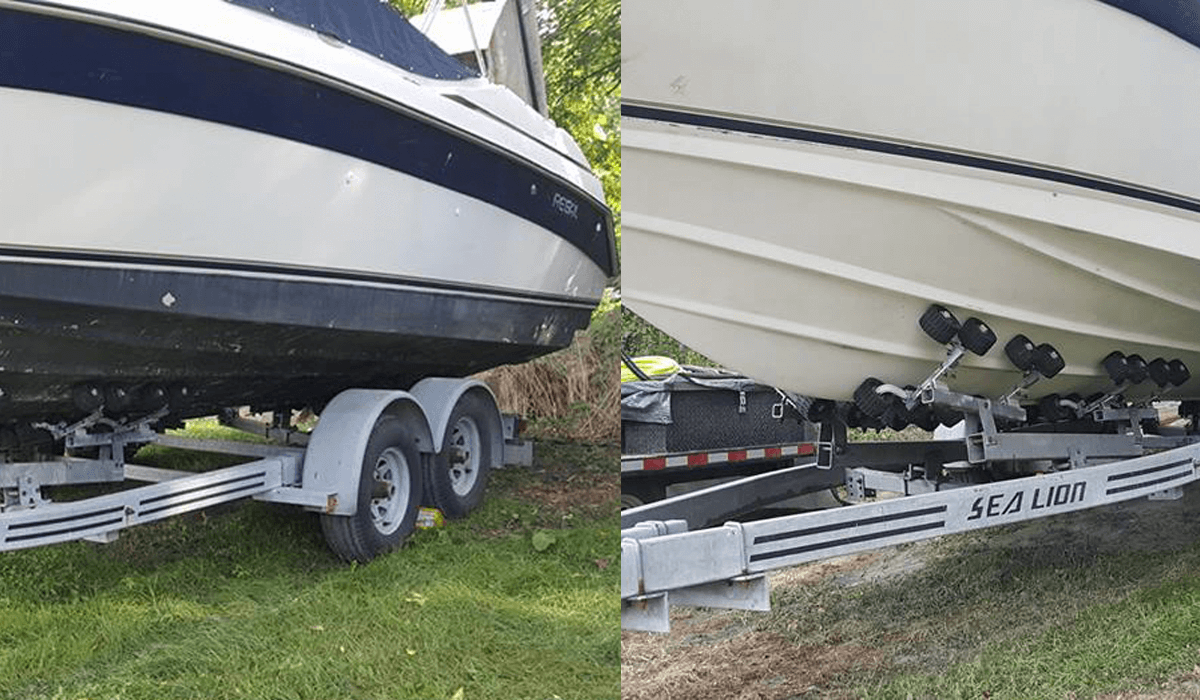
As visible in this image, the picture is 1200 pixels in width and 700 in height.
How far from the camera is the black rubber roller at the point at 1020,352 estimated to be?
9.12ft

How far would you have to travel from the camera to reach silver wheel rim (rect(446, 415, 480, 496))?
3.86m

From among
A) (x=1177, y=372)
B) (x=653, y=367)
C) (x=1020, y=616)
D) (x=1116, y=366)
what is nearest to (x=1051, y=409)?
(x=1116, y=366)

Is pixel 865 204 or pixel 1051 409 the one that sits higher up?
pixel 865 204

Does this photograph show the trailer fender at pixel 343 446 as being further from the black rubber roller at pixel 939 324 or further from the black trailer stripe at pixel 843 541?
the black rubber roller at pixel 939 324

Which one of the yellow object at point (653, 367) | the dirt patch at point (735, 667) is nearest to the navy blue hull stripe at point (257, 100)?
the yellow object at point (653, 367)

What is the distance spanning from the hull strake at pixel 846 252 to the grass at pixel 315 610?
71 cm

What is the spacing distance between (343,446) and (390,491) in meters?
0.27

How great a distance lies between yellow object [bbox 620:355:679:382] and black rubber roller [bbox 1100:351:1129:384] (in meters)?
1.39

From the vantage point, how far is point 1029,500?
263 centimetres

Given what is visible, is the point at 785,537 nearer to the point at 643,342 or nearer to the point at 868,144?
the point at 868,144

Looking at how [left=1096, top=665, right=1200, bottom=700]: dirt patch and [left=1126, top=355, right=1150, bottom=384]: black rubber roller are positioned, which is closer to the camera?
[left=1096, top=665, right=1200, bottom=700]: dirt patch

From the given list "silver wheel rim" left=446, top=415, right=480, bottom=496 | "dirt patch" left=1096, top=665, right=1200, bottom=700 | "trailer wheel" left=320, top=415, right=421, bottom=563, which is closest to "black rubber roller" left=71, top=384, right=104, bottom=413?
"trailer wheel" left=320, top=415, right=421, bottom=563

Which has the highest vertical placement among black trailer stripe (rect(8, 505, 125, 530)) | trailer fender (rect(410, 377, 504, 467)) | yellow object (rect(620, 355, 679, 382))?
yellow object (rect(620, 355, 679, 382))

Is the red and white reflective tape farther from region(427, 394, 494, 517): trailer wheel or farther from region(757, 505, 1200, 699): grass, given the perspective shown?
region(427, 394, 494, 517): trailer wheel
